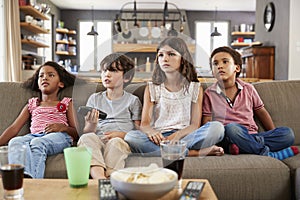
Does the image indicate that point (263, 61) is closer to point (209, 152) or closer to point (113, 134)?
point (209, 152)

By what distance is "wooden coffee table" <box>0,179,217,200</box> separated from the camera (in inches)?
45.4

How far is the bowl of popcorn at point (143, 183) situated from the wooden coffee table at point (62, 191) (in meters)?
0.10

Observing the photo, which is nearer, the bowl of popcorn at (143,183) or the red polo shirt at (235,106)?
the bowl of popcorn at (143,183)

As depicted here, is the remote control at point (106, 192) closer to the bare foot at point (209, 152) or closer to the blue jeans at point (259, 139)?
the bare foot at point (209, 152)

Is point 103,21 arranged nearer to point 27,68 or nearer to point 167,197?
point 27,68

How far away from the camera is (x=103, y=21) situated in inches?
402

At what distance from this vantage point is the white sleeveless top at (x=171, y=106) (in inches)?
75.0

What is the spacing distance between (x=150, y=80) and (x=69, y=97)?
64cm

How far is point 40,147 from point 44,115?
385mm

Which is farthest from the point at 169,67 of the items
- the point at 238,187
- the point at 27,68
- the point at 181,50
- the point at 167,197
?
the point at 27,68

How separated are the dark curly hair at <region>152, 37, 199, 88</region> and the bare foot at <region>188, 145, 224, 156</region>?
0.35 metres

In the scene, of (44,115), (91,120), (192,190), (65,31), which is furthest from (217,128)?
(65,31)

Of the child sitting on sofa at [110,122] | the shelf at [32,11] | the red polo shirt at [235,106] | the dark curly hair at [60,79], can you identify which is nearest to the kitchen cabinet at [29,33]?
the shelf at [32,11]

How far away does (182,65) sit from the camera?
1.78 m
